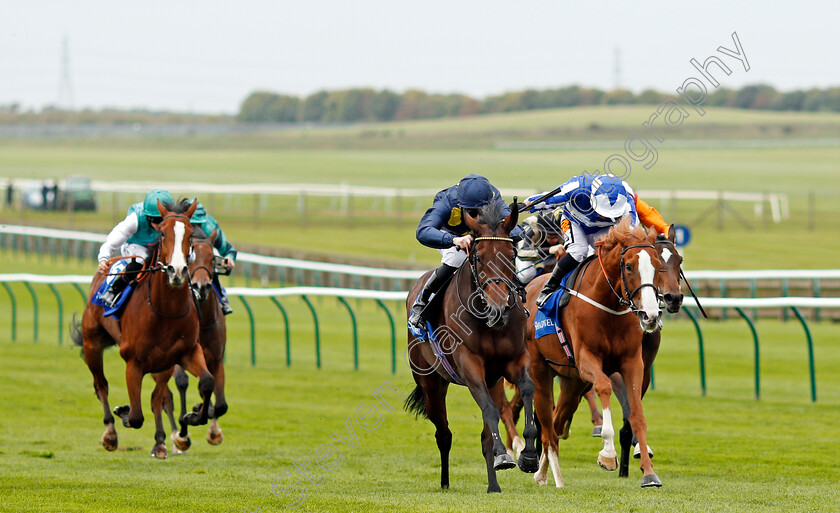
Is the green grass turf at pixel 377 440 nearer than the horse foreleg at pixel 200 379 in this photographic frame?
Yes

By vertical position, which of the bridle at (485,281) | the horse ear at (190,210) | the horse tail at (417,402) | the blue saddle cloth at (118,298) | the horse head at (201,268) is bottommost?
the horse tail at (417,402)

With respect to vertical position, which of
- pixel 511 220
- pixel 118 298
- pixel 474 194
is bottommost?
pixel 118 298

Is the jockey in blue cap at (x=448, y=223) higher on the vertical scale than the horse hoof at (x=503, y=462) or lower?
higher

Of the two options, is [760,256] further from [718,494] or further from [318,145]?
[318,145]

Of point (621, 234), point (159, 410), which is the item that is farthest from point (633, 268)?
point (159, 410)

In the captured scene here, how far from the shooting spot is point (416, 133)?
83.9 metres

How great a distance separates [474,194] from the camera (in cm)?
745

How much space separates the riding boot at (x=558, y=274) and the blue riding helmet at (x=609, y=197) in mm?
364

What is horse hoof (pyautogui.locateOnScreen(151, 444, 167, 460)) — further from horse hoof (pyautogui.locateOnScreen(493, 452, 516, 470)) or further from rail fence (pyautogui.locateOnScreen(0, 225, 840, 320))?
rail fence (pyautogui.locateOnScreen(0, 225, 840, 320))

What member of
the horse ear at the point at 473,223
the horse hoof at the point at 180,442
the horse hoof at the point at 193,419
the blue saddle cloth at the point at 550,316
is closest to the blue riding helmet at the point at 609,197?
the blue saddle cloth at the point at 550,316

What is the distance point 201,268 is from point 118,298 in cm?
70

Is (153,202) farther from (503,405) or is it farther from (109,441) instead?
(503,405)

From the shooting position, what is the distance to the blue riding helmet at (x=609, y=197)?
794 centimetres

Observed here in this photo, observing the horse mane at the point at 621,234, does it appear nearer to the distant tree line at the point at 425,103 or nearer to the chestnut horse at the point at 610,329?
the chestnut horse at the point at 610,329
